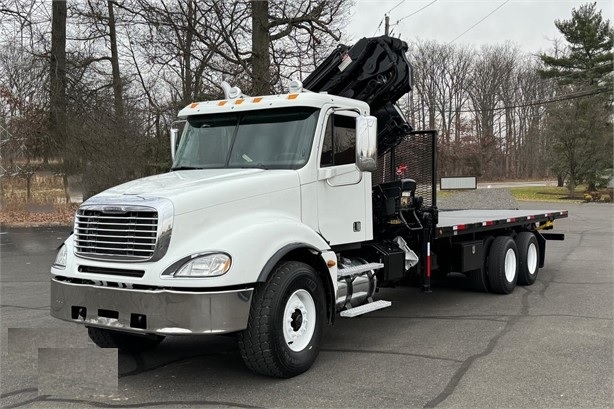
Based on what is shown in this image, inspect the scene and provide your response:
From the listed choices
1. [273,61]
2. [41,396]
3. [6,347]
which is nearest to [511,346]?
[41,396]

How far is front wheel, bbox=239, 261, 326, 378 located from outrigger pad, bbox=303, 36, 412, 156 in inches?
110

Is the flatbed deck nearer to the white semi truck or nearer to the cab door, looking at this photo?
the white semi truck

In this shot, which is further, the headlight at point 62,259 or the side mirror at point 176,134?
the side mirror at point 176,134

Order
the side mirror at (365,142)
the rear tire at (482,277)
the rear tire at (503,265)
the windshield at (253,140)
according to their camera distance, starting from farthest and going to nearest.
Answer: the rear tire at (482,277), the rear tire at (503,265), the windshield at (253,140), the side mirror at (365,142)

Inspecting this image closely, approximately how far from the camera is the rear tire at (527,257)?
380 inches

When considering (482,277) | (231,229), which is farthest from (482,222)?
(231,229)

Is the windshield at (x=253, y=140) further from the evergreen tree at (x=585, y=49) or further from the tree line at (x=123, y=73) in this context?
the evergreen tree at (x=585, y=49)

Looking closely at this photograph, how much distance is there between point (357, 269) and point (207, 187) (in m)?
2.01

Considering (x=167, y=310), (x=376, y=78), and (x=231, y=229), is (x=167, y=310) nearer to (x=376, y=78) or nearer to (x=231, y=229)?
(x=231, y=229)

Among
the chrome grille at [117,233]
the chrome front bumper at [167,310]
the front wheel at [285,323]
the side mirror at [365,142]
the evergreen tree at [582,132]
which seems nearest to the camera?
the chrome front bumper at [167,310]

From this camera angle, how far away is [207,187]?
5023 mm

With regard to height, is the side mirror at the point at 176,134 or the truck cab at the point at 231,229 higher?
the side mirror at the point at 176,134

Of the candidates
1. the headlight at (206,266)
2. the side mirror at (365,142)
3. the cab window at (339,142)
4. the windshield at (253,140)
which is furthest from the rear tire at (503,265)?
the headlight at (206,266)

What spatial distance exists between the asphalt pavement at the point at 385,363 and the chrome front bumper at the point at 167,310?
600 mm
